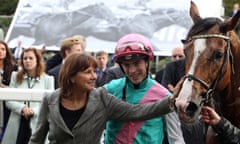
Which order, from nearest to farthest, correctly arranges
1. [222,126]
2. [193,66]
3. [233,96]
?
[193,66] → [222,126] → [233,96]

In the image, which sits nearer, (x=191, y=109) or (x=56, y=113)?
(x=191, y=109)

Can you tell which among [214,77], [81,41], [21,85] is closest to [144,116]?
[214,77]

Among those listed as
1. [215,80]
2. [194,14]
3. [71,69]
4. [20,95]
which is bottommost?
[20,95]

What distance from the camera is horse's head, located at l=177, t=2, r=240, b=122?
298 cm

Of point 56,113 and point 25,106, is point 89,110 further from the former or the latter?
point 25,106

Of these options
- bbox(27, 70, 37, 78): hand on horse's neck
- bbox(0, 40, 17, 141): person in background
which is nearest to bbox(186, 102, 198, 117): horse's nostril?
bbox(27, 70, 37, 78): hand on horse's neck

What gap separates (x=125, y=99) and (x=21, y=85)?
2217 millimetres

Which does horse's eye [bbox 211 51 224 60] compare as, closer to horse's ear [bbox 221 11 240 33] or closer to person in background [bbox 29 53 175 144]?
horse's ear [bbox 221 11 240 33]

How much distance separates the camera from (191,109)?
9.78 feet

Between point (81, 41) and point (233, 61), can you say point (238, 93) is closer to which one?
point (233, 61)

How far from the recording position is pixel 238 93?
141 inches

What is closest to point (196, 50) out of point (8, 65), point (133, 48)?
point (133, 48)

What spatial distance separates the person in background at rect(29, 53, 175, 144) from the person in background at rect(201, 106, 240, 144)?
32cm

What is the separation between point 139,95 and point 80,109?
0.38 m
